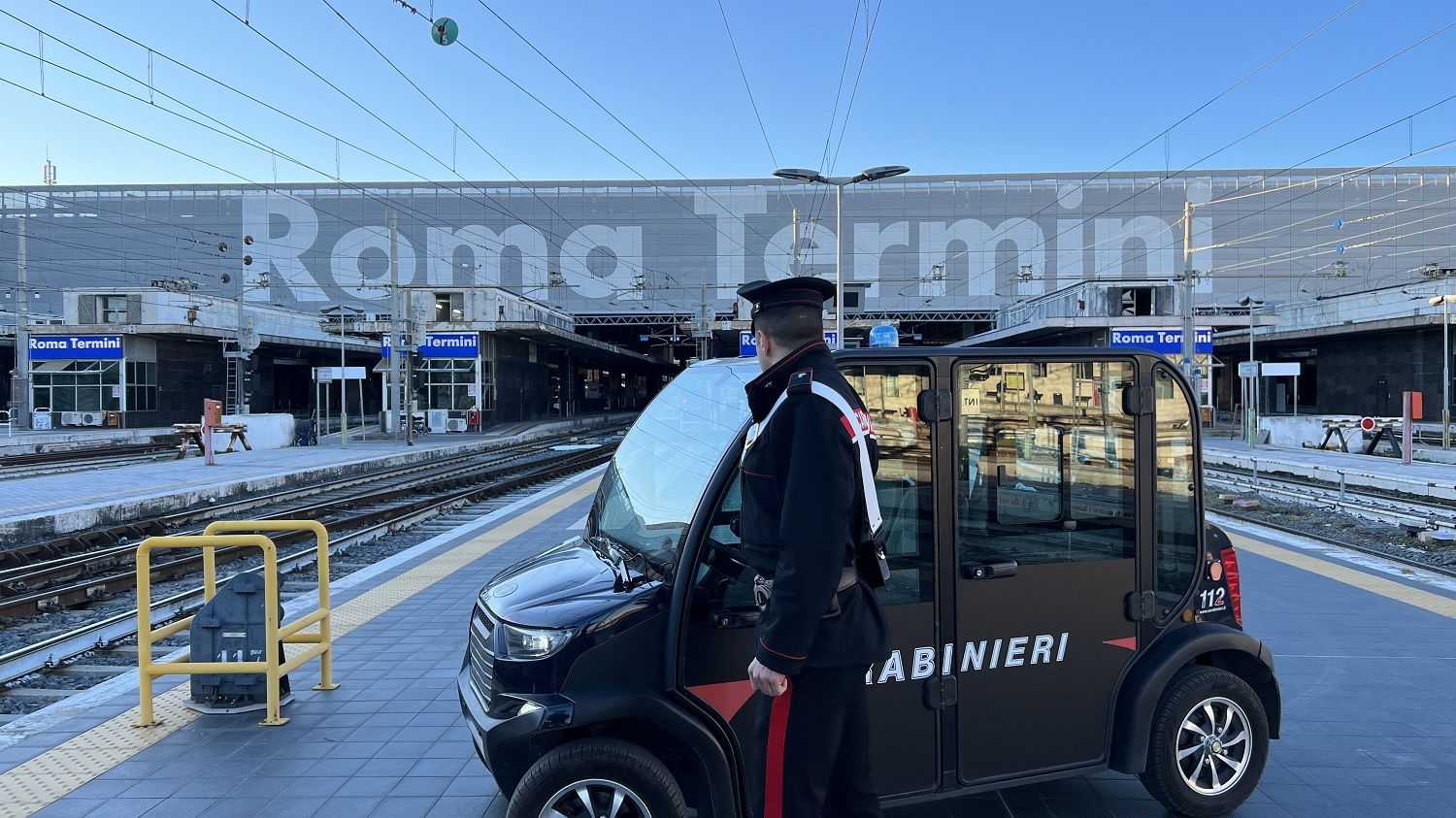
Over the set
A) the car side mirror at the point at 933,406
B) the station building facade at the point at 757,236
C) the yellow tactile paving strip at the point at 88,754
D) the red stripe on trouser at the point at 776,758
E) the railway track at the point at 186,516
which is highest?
the station building facade at the point at 757,236

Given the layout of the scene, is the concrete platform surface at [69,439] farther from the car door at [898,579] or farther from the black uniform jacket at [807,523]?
the black uniform jacket at [807,523]

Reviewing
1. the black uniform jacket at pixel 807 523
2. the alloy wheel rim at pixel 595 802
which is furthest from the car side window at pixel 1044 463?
the alloy wheel rim at pixel 595 802

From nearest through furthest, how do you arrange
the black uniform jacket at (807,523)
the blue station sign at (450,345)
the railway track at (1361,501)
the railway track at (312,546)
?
the black uniform jacket at (807,523) < the railway track at (312,546) < the railway track at (1361,501) < the blue station sign at (450,345)

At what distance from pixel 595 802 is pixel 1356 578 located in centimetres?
867

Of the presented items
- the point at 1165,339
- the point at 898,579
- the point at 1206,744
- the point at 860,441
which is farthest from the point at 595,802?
the point at 1165,339

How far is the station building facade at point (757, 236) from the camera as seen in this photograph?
191 ft

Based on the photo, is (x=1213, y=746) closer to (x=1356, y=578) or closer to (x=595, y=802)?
(x=595, y=802)

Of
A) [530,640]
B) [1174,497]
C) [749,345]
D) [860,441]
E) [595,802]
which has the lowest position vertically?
[595,802]

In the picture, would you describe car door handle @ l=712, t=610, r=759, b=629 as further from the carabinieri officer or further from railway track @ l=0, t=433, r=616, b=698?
railway track @ l=0, t=433, r=616, b=698

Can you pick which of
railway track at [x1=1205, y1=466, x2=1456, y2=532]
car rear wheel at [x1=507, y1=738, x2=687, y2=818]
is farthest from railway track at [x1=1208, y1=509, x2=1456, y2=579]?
car rear wheel at [x1=507, y1=738, x2=687, y2=818]

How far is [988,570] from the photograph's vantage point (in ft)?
10.6

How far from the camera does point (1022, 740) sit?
334 cm

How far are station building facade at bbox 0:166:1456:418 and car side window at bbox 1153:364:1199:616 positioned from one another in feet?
175

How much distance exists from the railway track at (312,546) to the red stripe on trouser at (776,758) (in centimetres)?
583
